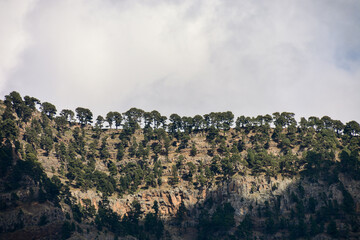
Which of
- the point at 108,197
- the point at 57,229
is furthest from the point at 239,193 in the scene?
the point at 57,229

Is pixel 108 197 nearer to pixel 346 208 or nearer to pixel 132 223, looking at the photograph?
pixel 132 223

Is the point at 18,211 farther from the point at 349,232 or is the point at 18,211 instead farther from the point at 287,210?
the point at 349,232

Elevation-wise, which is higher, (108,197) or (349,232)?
(108,197)

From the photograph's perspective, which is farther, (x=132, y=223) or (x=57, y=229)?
(x=132, y=223)

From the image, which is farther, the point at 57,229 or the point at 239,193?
the point at 239,193

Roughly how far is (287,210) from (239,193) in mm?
31034

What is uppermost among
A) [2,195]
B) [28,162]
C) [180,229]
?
[28,162]

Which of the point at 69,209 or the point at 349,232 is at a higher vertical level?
the point at 69,209

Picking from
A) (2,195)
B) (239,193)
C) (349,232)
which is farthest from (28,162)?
(349,232)

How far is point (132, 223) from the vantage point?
598 feet

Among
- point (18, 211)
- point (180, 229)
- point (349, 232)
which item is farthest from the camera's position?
point (180, 229)

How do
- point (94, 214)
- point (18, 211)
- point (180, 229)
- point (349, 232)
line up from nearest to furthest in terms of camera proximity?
point (18, 211) → point (349, 232) → point (94, 214) → point (180, 229)

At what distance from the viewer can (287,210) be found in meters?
187

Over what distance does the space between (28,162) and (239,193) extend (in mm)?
129558
